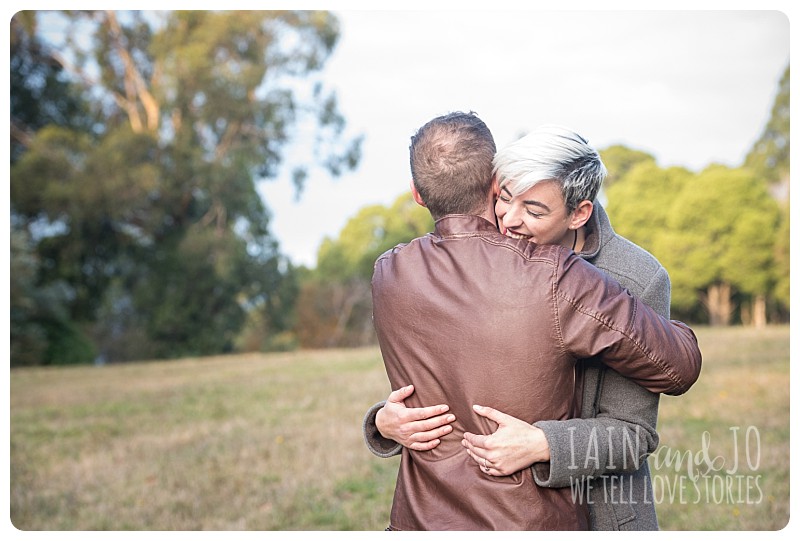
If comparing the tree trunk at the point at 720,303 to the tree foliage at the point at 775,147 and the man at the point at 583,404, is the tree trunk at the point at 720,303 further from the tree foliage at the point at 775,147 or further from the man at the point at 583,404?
the man at the point at 583,404

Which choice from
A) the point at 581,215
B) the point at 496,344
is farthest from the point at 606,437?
the point at 581,215

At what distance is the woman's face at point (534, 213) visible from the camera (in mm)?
1915

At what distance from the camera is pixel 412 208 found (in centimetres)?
3647

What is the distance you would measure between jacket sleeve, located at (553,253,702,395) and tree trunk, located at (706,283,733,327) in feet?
101

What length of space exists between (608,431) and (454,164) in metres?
0.77

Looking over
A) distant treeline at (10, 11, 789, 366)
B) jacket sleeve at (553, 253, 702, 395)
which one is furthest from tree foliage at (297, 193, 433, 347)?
jacket sleeve at (553, 253, 702, 395)

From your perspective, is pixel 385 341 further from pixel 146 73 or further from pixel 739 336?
pixel 146 73

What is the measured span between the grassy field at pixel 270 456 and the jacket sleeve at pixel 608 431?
2123 mm

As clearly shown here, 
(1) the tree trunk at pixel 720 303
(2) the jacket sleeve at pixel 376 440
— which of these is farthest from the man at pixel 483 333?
(1) the tree trunk at pixel 720 303

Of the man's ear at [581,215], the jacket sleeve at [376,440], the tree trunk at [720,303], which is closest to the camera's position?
the man's ear at [581,215]

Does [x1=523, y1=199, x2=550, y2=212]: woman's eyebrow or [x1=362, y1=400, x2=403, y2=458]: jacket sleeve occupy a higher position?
[x1=523, y1=199, x2=550, y2=212]: woman's eyebrow

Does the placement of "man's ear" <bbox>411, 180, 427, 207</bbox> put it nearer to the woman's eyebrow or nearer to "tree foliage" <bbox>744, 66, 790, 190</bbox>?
the woman's eyebrow

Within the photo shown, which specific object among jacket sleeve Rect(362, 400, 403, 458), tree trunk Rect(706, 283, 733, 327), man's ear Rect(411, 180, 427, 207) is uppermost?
man's ear Rect(411, 180, 427, 207)

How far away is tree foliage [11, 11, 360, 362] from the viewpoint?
814 inches
